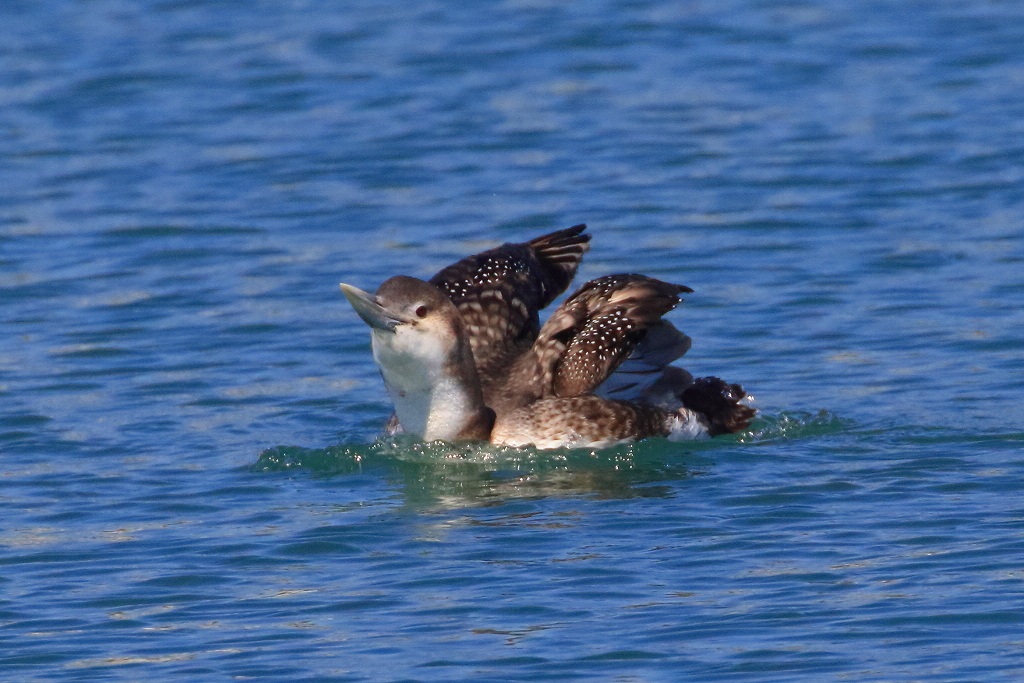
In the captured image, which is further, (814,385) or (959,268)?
(959,268)

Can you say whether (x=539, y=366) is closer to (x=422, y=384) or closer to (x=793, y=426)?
(x=422, y=384)

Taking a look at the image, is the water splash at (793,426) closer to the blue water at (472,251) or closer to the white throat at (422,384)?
the blue water at (472,251)

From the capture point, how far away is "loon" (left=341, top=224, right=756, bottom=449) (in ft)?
30.8

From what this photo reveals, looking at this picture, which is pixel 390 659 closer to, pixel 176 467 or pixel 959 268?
pixel 176 467

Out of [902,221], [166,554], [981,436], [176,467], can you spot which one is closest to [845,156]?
[902,221]

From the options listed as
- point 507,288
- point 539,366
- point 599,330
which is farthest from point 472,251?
point 599,330

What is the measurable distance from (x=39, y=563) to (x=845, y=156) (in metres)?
8.78

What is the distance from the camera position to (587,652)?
22.9ft

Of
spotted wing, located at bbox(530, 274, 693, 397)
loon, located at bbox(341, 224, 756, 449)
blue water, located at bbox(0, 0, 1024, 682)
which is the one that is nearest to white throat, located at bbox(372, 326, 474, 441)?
loon, located at bbox(341, 224, 756, 449)

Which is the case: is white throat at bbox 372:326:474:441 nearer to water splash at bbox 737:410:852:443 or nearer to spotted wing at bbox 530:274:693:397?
spotted wing at bbox 530:274:693:397

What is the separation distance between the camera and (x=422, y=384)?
9.53m

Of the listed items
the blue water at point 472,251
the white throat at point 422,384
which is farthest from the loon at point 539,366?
the blue water at point 472,251

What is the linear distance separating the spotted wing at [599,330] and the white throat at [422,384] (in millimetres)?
528

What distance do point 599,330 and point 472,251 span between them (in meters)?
4.06
